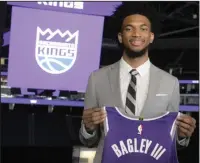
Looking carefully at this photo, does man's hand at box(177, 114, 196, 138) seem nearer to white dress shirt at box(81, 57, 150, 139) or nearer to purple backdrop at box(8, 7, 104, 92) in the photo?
white dress shirt at box(81, 57, 150, 139)

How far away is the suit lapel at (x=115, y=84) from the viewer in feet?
4.90

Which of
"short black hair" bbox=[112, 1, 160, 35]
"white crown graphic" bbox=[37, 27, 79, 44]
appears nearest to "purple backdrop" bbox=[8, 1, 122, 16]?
"white crown graphic" bbox=[37, 27, 79, 44]

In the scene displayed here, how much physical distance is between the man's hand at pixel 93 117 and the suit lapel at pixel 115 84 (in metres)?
0.08

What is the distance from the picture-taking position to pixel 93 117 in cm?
142

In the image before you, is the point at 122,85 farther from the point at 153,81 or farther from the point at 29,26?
the point at 29,26

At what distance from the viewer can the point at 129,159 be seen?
1.45 meters

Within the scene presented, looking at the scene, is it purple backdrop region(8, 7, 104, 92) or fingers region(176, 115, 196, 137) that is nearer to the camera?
fingers region(176, 115, 196, 137)

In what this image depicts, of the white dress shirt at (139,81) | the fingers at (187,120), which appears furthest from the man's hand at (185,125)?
the white dress shirt at (139,81)

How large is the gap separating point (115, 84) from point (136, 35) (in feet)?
0.53

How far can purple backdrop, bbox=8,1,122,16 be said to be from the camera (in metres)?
3.52

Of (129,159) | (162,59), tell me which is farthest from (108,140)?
(162,59)

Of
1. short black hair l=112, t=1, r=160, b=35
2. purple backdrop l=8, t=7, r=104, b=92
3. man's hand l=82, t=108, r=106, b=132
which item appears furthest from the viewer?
purple backdrop l=8, t=7, r=104, b=92

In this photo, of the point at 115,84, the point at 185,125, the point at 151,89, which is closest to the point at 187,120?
the point at 185,125

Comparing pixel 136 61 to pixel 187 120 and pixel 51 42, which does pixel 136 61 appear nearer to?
pixel 187 120
